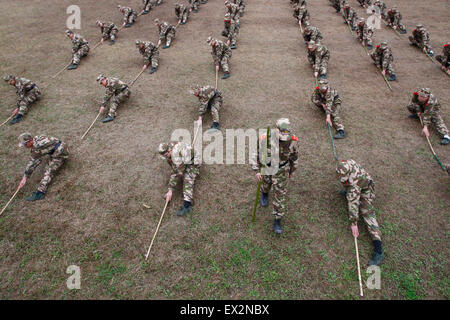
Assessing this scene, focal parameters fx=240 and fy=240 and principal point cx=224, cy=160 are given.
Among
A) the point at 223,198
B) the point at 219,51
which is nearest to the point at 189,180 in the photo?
the point at 223,198

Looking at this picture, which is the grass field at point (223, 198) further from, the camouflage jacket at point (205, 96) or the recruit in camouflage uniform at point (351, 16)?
the recruit in camouflage uniform at point (351, 16)

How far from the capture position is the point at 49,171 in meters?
5.95

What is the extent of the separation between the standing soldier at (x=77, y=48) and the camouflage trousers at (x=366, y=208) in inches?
477

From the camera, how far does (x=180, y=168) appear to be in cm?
545

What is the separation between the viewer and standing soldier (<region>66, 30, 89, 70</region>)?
10825 millimetres

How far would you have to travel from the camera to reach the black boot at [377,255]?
4250 millimetres

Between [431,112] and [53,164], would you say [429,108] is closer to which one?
[431,112]

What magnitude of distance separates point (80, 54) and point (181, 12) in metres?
6.49

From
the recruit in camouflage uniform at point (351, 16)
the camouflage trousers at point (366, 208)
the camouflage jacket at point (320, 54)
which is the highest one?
the recruit in camouflage uniform at point (351, 16)

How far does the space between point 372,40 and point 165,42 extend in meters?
10.5

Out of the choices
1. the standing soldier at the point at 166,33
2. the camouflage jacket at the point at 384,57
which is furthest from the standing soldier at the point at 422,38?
the standing soldier at the point at 166,33

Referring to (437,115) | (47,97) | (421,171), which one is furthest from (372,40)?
(47,97)

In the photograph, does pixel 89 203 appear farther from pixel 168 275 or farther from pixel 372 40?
pixel 372 40
